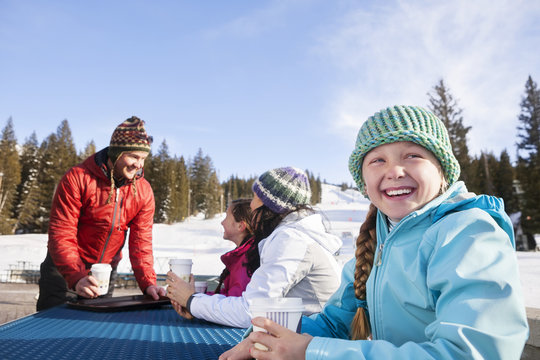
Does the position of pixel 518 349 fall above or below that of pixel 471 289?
below

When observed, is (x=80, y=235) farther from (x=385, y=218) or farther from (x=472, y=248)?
(x=472, y=248)

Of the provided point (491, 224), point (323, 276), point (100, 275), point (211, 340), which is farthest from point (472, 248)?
point (100, 275)

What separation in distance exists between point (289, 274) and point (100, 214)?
206 cm

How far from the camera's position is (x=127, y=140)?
11.0 feet

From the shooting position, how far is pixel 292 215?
257 centimetres

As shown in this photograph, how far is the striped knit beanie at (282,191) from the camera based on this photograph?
9.25ft

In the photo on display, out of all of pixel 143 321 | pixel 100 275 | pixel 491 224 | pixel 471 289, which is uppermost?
pixel 491 224

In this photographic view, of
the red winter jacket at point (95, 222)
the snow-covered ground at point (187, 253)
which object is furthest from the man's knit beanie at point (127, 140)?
the snow-covered ground at point (187, 253)

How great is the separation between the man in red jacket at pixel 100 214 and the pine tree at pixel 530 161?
39.0 meters

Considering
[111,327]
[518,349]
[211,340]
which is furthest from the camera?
[111,327]

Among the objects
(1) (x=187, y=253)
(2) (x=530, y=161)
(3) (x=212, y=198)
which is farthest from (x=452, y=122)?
(3) (x=212, y=198)

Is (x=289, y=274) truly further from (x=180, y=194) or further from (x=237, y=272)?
(x=180, y=194)

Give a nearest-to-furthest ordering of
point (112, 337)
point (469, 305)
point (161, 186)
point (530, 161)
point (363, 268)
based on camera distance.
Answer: point (469, 305)
point (363, 268)
point (112, 337)
point (530, 161)
point (161, 186)

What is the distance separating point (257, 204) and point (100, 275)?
4.36ft
